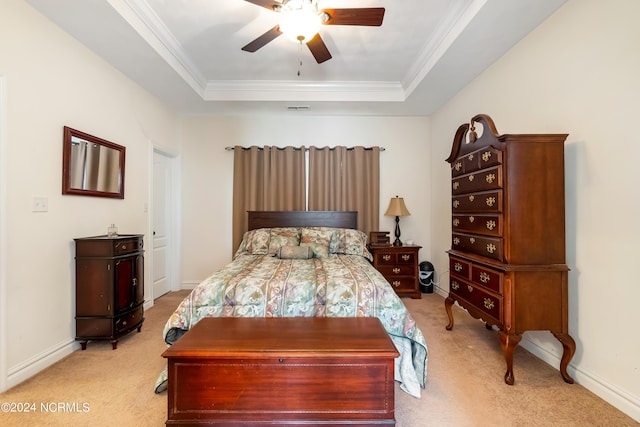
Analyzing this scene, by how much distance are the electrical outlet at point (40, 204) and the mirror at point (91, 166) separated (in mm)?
178

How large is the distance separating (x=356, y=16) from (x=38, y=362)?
11.4 feet

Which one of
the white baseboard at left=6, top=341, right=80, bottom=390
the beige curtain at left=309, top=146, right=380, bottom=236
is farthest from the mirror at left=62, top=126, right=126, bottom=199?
the beige curtain at left=309, top=146, right=380, bottom=236

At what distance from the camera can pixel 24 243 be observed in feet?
6.91

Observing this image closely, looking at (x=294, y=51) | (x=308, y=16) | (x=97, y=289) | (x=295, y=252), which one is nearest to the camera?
(x=308, y=16)

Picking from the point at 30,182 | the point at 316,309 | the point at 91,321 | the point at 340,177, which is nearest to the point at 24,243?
the point at 30,182

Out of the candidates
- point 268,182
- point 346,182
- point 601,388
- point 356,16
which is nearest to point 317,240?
point 346,182

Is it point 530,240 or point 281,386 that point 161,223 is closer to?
point 281,386

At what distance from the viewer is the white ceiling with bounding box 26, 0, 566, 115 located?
Answer: 2.34m

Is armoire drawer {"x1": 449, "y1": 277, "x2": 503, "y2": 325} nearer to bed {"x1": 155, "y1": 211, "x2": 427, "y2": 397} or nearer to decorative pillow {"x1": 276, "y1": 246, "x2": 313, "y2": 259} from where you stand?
bed {"x1": 155, "y1": 211, "x2": 427, "y2": 397}

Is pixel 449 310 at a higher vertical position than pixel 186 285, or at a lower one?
higher

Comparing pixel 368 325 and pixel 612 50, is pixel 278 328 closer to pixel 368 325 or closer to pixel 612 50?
pixel 368 325

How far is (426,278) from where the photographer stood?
4293mm

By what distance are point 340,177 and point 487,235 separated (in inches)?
97.5

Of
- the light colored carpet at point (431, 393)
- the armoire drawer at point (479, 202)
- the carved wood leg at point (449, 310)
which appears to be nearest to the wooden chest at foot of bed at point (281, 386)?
the light colored carpet at point (431, 393)
